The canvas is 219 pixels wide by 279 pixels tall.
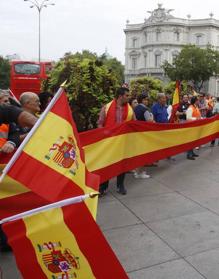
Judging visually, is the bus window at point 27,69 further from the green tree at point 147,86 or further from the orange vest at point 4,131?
the orange vest at point 4,131

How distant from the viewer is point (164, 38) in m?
103

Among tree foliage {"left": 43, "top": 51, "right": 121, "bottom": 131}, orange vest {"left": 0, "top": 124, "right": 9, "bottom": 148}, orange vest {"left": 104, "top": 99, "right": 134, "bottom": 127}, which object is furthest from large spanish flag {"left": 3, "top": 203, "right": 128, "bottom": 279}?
tree foliage {"left": 43, "top": 51, "right": 121, "bottom": 131}

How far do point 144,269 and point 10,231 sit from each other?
1.92 m

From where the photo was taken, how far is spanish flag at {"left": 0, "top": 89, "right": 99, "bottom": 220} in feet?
7.70

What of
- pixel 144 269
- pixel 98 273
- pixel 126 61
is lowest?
pixel 144 269

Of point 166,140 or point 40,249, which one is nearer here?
point 40,249

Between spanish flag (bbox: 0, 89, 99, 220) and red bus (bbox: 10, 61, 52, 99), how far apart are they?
1813 cm

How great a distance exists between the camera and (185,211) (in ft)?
18.0

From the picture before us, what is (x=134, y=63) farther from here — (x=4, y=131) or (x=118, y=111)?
(x=4, y=131)

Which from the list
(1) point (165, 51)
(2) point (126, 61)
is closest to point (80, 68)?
(1) point (165, 51)

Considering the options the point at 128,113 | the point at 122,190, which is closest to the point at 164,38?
the point at 128,113

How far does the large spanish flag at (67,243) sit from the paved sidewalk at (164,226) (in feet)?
5.21

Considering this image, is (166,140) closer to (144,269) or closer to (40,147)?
(144,269)

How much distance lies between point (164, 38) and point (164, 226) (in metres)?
102
